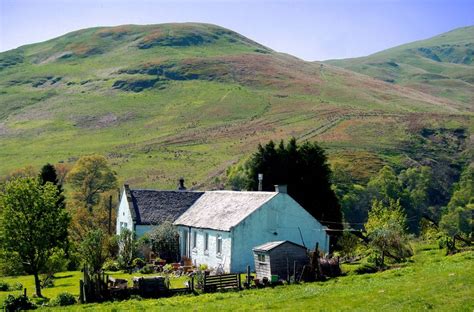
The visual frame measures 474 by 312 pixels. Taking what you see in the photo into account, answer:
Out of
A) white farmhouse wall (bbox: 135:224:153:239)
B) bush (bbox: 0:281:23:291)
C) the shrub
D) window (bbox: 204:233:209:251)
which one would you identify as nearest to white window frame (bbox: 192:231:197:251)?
window (bbox: 204:233:209:251)

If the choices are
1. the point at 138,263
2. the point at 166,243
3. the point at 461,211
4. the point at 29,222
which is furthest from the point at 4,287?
the point at 461,211

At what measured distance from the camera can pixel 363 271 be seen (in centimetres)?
3588

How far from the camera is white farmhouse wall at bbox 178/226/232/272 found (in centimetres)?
4362

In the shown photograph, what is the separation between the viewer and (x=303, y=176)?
202 ft

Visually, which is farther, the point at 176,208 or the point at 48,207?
the point at 176,208

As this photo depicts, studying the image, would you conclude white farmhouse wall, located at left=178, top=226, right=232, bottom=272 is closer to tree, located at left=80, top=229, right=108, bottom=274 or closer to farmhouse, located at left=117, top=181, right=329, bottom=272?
farmhouse, located at left=117, top=181, right=329, bottom=272

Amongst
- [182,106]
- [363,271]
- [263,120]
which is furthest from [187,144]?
[363,271]

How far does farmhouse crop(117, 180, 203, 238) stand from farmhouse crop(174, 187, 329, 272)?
19.2 ft

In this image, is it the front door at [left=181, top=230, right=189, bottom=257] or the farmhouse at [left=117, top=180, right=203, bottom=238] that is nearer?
the front door at [left=181, top=230, right=189, bottom=257]

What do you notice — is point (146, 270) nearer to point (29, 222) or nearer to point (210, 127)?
point (29, 222)

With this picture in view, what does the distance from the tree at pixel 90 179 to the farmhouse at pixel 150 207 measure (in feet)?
84.2

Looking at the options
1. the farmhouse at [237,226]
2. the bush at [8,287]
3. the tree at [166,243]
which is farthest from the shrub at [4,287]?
the farmhouse at [237,226]

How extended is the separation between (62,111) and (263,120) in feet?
204

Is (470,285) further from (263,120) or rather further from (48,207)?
(263,120)
